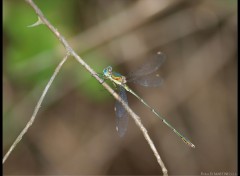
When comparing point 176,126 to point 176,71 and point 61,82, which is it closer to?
point 176,71

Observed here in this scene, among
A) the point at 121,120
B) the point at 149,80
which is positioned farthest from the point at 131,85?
the point at 121,120

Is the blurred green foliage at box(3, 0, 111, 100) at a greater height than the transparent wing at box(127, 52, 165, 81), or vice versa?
the blurred green foliage at box(3, 0, 111, 100)

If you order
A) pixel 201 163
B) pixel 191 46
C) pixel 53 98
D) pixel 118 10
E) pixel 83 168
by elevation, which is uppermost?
pixel 118 10

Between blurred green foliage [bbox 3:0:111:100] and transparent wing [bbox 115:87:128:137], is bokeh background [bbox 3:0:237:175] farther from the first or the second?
transparent wing [bbox 115:87:128:137]

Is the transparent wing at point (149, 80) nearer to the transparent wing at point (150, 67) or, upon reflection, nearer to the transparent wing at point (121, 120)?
the transparent wing at point (150, 67)

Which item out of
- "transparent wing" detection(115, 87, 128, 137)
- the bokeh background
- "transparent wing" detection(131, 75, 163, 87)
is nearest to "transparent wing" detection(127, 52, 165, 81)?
"transparent wing" detection(131, 75, 163, 87)

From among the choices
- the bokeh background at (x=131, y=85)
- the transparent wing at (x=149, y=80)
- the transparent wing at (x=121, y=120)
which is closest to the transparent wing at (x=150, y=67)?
the transparent wing at (x=149, y=80)

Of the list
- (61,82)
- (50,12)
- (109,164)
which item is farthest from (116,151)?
(50,12)

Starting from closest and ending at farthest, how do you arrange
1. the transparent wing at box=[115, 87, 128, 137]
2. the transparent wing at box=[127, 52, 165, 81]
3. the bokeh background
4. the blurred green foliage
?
the transparent wing at box=[115, 87, 128, 137]
the transparent wing at box=[127, 52, 165, 81]
the blurred green foliage
the bokeh background
